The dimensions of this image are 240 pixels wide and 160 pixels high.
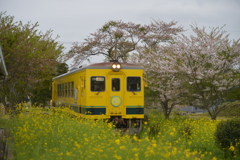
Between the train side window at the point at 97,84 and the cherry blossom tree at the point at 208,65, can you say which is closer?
the train side window at the point at 97,84

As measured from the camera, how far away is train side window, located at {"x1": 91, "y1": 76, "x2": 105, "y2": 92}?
1311cm

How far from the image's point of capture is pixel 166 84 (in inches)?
766

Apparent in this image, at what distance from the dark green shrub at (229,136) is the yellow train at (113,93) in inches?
157

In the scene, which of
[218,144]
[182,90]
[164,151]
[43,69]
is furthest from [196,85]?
[164,151]

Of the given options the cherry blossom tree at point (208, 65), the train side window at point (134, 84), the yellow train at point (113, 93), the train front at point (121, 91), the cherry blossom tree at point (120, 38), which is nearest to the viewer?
the yellow train at point (113, 93)

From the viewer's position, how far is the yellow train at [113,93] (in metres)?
13.0

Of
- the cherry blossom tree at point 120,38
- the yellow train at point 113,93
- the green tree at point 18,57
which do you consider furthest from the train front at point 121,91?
the cherry blossom tree at point 120,38

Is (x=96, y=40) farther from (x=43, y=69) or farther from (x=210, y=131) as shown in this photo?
(x=210, y=131)

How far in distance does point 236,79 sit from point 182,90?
297 centimetres

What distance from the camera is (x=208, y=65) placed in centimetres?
1805

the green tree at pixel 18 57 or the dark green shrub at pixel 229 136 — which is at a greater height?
the green tree at pixel 18 57

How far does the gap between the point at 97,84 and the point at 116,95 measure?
76 cm

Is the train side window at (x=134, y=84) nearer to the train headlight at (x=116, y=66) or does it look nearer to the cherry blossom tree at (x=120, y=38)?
the train headlight at (x=116, y=66)

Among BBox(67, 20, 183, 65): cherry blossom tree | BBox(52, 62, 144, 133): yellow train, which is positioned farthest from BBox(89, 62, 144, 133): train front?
BBox(67, 20, 183, 65): cherry blossom tree
